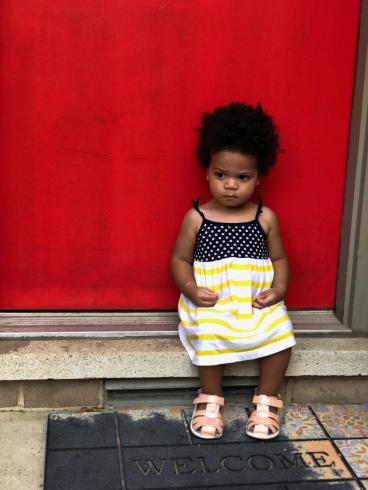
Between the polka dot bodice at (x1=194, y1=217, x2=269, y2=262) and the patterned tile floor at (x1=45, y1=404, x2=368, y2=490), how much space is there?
0.68 meters

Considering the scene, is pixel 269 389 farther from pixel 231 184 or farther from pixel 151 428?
pixel 231 184

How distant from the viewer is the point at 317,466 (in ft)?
7.81

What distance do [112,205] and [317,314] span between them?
3.58 feet

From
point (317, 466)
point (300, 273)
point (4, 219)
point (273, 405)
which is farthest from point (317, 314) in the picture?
point (4, 219)

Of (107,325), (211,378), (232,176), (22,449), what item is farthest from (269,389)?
(22,449)

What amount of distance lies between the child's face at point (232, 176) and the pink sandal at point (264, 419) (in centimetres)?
82

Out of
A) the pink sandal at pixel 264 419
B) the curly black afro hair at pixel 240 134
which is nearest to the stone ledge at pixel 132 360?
the pink sandal at pixel 264 419

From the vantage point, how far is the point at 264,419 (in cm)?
256

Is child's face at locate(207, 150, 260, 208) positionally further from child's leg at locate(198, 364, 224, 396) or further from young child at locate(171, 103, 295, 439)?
child's leg at locate(198, 364, 224, 396)

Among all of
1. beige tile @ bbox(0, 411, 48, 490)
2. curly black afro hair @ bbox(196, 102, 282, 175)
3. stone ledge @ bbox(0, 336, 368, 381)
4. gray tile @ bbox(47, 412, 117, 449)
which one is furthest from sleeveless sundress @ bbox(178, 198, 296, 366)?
beige tile @ bbox(0, 411, 48, 490)

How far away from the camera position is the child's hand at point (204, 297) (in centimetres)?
261

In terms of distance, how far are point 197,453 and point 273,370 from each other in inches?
18.4

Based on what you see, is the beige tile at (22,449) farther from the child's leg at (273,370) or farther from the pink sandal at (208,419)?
the child's leg at (273,370)

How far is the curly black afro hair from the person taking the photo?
2549mm
